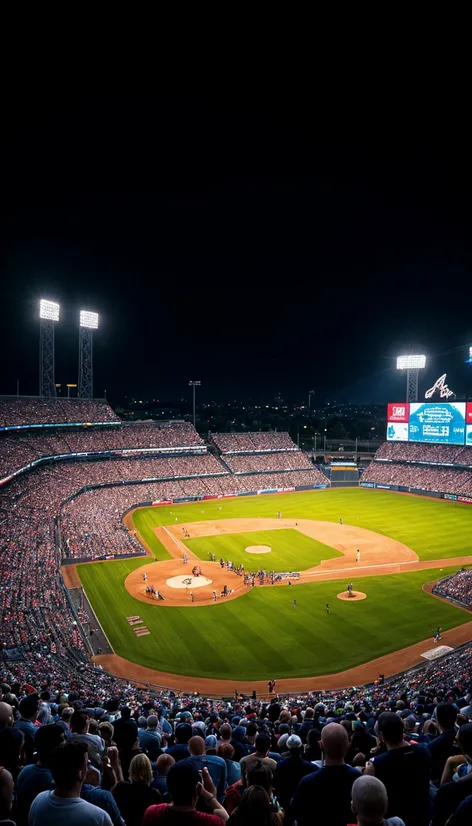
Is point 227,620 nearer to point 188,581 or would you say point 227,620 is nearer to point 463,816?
point 188,581

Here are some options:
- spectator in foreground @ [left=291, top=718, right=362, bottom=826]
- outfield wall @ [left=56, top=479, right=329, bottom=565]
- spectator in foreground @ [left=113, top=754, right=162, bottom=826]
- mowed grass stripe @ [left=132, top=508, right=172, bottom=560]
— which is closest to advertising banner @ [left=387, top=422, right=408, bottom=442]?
outfield wall @ [left=56, top=479, right=329, bottom=565]

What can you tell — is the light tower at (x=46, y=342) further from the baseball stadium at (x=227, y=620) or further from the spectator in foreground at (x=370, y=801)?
the spectator in foreground at (x=370, y=801)

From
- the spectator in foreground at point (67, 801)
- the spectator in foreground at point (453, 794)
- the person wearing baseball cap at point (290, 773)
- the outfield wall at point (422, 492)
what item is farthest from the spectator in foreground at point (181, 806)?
the outfield wall at point (422, 492)

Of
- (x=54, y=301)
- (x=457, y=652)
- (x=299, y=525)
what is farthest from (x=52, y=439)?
(x=457, y=652)

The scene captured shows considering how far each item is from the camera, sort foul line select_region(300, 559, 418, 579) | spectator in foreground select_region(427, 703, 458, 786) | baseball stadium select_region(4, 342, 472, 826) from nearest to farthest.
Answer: baseball stadium select_region(4, 342, 472, 826) < spectator in foreground select_region(427, 703, 458, 786) < foul line select_region(300, 559, 418, 579)

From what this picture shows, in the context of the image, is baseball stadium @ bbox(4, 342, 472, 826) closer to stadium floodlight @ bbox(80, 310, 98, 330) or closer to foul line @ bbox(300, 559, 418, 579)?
foul line @ bbox(300, 559, 418, 579)
